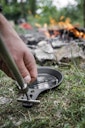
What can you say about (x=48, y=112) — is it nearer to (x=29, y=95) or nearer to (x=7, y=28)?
(x=29, y=95)

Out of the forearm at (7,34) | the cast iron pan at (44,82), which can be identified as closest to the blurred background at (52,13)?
the cast iron pan at (44,82)

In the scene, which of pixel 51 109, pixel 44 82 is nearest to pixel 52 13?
pixel 44 82

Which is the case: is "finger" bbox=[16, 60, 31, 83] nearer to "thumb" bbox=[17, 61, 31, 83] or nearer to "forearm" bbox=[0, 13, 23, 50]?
"thumb" bbox=[17, 61, 31, 83]

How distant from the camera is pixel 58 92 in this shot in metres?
1.85

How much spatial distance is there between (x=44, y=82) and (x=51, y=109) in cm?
48

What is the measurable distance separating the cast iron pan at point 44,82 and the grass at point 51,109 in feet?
0.14

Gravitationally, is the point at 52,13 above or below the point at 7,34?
below

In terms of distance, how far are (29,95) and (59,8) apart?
790 centimetres

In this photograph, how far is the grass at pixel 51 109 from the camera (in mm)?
1458

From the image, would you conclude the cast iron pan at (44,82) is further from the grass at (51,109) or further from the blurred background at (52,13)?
the blurred background at (52,13)

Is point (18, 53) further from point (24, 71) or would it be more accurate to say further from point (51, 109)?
point (51, 109)

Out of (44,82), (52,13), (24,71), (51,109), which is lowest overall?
(52,13)

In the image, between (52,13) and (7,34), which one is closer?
(7,34)

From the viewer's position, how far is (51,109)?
1609mm
